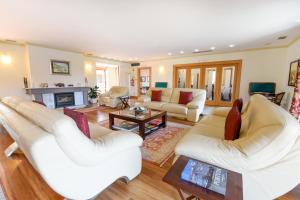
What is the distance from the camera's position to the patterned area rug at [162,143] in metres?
2.16

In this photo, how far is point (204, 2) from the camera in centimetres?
220

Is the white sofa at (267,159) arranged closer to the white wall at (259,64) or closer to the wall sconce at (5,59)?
the white wall at (259,64)

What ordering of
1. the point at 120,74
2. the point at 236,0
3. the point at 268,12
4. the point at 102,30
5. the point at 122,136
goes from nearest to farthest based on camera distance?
the point at 122,136, the point at 236,0, the point at 268,12, the point at 102,30, the point at 120,74

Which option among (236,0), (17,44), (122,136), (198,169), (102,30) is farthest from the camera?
(17,44)

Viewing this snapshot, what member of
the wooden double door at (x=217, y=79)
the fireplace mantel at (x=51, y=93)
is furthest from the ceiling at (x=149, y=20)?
the wooden double door at (x=217, y=79)

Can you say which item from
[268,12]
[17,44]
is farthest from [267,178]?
[17,44]

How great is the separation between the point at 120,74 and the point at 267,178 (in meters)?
8.15

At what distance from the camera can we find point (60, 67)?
546 centimetres

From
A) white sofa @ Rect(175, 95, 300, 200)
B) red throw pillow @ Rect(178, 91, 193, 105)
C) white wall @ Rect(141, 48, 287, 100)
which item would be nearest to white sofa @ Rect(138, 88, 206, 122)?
red throw pillow @ Rect(178, 91, 193, 105)

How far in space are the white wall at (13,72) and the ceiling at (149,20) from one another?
89cm

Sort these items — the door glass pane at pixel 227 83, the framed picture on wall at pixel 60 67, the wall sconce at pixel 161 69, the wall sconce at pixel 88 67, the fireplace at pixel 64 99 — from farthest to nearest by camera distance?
the wall sconce at pixel 161 69 → the wall sconce at pixel 88 67 → the door glass pane at pixel 227 83 → the fireplace at pixel 64 99 → the framed picture on wall at pixel 60 67

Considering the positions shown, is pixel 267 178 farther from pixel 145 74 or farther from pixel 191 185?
pixel 145 74

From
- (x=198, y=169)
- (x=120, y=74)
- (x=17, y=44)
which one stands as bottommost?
(x=198, y=169)

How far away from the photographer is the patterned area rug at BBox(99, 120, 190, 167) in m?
2.16
